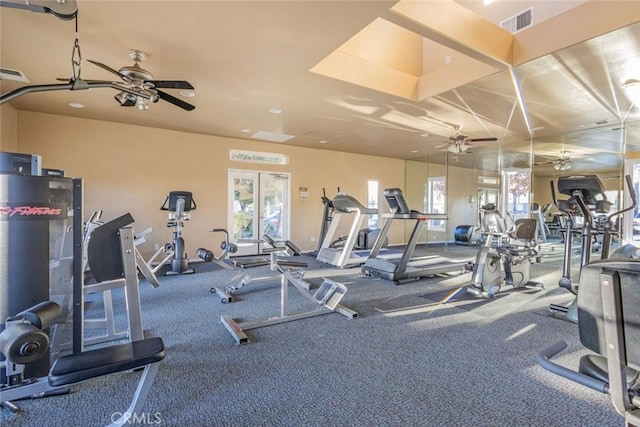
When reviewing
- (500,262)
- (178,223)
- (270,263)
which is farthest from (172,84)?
(500,262)

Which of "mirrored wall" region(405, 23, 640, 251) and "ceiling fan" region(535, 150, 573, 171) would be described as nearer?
"mirrored wall" region(405, 23, 640, 251)

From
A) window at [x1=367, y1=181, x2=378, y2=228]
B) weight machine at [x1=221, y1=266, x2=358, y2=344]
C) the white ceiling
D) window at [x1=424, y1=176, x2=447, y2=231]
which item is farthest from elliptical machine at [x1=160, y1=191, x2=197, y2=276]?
window at [x1=424, y1=176, x2=447, y2=231]

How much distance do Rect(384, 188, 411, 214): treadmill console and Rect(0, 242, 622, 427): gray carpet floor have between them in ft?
5.37

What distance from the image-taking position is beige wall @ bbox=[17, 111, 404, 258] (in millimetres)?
5453

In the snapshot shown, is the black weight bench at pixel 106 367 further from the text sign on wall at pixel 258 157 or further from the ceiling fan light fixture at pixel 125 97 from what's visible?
the text sign on wall at pixel 258 157

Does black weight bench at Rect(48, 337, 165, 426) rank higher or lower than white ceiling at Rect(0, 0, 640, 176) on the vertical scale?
lower

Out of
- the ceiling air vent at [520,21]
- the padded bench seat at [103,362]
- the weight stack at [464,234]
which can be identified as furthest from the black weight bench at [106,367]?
the weight stack at [464,234]

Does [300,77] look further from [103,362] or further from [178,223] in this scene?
[178,223]

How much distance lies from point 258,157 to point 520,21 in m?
5.47

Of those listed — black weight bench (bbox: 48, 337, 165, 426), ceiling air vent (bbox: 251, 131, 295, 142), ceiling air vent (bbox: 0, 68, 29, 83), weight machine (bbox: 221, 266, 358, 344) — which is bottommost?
weight machine (bbox: 221, 266, 358, 344)

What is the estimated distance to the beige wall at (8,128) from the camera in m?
4.72

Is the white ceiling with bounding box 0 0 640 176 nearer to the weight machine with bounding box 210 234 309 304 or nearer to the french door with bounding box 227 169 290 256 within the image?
the french door with bounding box 227 169 290 256

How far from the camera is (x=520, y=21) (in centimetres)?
394

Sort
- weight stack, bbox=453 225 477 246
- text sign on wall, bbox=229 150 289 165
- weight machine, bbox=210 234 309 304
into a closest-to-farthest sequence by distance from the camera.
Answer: weight machine, bbox=210 234 309 304
text sign on wall, bbox=229 150 289 165
weight stack, bbox=453 225 477 246
